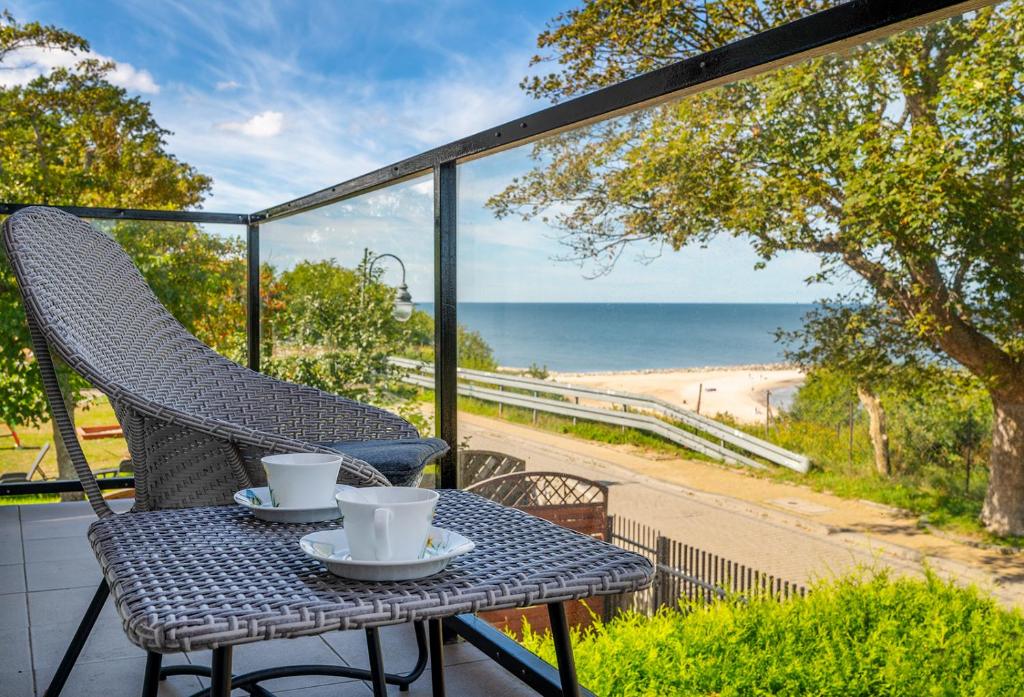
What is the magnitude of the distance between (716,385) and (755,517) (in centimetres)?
45

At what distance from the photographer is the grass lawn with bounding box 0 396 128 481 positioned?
387 cm

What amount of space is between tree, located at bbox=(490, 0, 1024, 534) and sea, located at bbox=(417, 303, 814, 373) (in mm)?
164

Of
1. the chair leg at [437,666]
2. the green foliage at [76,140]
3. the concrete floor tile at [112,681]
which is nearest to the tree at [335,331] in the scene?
the concrete floor tile at [112,681]

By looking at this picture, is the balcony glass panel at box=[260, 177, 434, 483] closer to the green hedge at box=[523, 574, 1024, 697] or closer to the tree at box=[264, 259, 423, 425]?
the tree at box=[264, 259, 423, 425]

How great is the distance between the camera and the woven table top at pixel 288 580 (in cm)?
74

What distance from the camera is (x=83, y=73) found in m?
→ 14.4

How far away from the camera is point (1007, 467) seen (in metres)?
1.58

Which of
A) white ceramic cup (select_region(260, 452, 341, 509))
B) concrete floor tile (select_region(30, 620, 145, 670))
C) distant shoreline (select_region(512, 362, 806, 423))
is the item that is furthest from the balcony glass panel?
white ceramic cup (select_region(260, 452, 341, 509))

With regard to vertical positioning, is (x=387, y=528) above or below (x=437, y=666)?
above

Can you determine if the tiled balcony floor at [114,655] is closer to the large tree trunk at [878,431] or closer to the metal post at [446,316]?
the metal post at [446,316]

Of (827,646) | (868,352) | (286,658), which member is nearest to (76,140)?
(286,658)

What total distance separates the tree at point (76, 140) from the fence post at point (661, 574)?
12321 mm

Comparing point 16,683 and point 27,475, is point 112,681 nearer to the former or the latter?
point 16,683


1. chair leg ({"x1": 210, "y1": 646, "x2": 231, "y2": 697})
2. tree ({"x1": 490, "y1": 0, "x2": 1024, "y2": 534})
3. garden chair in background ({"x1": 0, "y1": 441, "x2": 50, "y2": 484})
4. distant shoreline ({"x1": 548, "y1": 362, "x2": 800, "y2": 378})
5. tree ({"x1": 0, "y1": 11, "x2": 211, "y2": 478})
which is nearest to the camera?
chair leg ({"x1": 210, "y1": 646, "x2": 231, "y2": 697})
